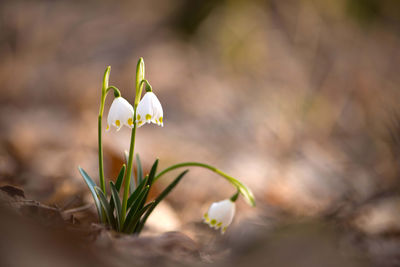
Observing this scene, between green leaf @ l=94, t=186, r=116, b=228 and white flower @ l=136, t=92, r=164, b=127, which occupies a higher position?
white flower @ l=136, t=92, r=164, b=127

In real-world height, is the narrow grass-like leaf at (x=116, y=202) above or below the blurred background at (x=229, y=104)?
below

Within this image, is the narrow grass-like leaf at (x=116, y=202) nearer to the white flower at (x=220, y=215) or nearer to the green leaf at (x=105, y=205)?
the green leaf at (x=105, y=205)

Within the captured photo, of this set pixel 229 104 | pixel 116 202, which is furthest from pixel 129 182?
pixel 229 104

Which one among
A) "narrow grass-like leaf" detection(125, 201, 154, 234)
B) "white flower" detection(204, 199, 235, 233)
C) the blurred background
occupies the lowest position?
"narrow grass-like leaf" detection(125, 201, 154, 234)

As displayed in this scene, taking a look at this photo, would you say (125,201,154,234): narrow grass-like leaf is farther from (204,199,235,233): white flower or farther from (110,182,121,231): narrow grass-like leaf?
(204,199,235,233): white flower

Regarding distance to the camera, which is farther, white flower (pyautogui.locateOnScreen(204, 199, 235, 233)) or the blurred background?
the blurred background

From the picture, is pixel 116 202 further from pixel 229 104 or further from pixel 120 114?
pixel 229 104

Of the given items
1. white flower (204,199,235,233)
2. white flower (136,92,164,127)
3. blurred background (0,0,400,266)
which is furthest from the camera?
blurred background (0,0,400,266)

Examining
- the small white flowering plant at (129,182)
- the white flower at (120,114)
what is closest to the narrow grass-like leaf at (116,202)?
the small white flowering plant at (129,182)

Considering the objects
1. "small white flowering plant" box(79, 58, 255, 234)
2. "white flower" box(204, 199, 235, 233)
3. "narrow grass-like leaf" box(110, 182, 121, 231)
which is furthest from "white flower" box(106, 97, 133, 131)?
"white flower" box(204, 199, 235, 233)
